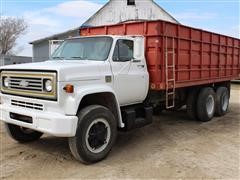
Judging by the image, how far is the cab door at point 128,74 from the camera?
611cm

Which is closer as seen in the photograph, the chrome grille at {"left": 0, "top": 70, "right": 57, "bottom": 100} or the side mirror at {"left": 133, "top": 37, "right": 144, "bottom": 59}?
the chrome grille at {"left": 0, "top": 70, "right": 57, "bottom": 100}

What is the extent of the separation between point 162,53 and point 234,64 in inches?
207

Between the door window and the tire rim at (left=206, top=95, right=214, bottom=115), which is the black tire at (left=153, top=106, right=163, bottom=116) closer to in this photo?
the tire rim at (left=206, top=95, right=214, bottom=115)

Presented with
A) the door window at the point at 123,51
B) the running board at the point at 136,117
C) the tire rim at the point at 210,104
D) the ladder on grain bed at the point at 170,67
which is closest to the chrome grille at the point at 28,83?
the door window at the point at 123,51

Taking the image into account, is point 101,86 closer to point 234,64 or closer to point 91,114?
point 91,114

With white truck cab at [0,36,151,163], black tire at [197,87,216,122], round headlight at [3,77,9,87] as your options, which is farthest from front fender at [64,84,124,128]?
black tire at [197,87,216,122]

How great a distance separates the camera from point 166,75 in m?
7.11

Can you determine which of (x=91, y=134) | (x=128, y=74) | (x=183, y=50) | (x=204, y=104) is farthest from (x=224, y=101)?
→ (x=91, y=134)

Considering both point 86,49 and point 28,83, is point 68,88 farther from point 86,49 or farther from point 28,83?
point 86,49

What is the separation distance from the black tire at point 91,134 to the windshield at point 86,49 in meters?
1.11

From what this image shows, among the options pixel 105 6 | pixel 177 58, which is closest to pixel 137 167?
pixel 177 58

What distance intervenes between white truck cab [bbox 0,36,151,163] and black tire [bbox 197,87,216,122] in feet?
8.89

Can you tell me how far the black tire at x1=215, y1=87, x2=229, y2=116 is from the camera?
10039mm

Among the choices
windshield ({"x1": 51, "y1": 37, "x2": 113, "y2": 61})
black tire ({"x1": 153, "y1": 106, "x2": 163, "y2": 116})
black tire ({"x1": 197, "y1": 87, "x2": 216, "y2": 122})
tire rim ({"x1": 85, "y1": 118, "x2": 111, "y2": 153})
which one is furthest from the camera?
black tire ({"x1": 197, "y1": 87, "x2": 216, "y2": 122})
